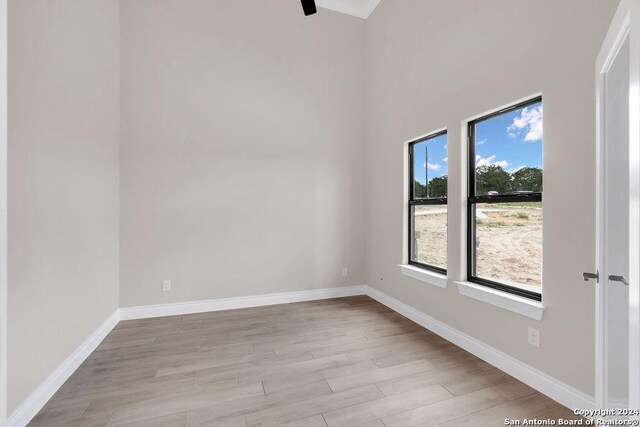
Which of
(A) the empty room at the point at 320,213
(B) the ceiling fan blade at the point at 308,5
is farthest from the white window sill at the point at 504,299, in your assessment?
(B) the ceiling fan blade at the point at 308,5

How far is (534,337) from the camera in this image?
2020 millimetres

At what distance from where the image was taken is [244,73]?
3.75m

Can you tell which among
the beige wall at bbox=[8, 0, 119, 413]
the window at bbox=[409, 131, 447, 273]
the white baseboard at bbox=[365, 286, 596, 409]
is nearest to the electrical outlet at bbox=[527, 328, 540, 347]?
the white baseboard at bbox=[365, 286, 596, 409]

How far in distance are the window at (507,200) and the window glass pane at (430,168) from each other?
44 centimetres

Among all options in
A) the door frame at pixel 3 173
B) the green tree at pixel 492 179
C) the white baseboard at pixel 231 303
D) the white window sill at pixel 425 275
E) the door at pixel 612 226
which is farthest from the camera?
the white baseboard at pixel 231 303

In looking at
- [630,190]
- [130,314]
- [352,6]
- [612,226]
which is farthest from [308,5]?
[130,314]

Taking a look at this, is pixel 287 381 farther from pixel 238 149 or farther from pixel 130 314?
pixel 238 149

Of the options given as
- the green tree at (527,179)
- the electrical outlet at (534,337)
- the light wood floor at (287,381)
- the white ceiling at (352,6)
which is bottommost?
the light wood floor at (287,381)

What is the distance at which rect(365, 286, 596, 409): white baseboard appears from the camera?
1.79 meters

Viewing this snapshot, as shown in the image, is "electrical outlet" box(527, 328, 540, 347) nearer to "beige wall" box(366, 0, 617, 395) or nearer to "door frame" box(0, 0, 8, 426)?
"beige wall" box(366, 0, 617, 395)

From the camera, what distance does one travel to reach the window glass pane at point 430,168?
3.10 meters

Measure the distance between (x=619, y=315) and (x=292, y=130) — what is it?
355cm

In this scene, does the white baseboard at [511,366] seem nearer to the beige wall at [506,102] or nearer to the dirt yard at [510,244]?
the beige wall at [506,102]

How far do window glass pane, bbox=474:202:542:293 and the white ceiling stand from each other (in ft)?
11.0
